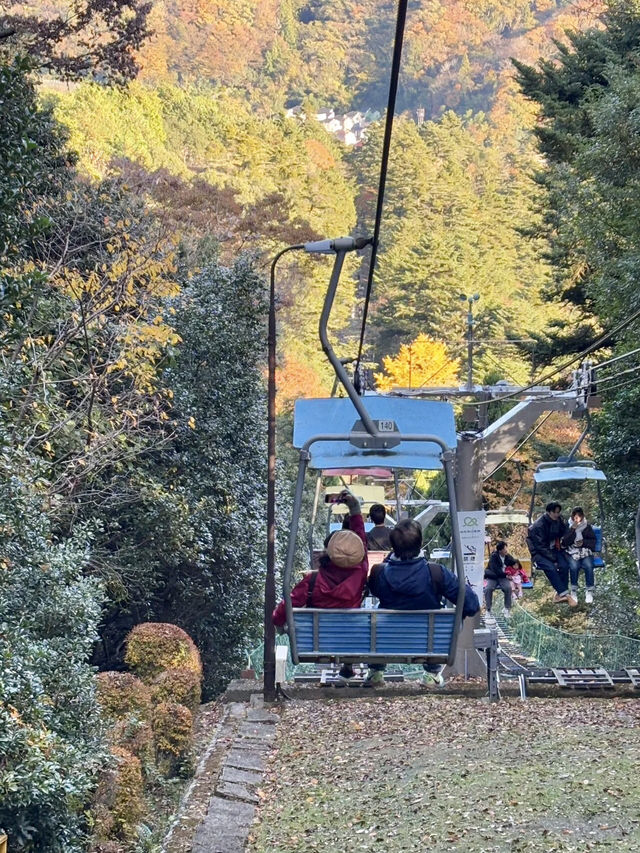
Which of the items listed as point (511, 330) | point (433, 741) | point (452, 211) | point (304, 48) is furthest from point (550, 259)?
point (304, 48)

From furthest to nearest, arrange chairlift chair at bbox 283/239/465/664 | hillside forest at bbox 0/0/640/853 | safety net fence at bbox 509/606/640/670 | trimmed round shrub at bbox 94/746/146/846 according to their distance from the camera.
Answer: safety net fence at bbox 509/606/640/670
trimmed round shrub at bbox 94/746/146/846
hillside forest at bbox 0/0/640/853
chairlift chair at bbox 283/239/465/664

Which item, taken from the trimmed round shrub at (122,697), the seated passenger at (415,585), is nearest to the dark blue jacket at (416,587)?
the seated passenger at (415,585)

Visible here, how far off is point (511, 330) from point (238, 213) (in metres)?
27.2

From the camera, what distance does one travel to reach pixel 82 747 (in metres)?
12.1

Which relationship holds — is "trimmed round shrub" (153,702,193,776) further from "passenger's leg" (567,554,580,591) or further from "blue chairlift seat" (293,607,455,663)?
"blue chairlift seat" (293,607,455,663)

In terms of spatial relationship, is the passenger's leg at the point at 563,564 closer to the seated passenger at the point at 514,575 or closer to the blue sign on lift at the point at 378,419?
the seated passenger at the point at 514,575

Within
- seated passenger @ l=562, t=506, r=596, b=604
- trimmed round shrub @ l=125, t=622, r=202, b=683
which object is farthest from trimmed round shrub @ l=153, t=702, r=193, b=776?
seated passenger @ l=562, t=506, r=596, b=604

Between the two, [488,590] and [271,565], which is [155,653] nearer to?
[271,565]

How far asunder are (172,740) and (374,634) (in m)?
7.54

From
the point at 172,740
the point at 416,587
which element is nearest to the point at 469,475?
the point at 172,740

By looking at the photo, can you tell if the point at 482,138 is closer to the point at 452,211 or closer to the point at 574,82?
the point at 452,211

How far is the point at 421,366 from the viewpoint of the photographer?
228 feet

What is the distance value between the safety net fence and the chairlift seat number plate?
43.8 feet

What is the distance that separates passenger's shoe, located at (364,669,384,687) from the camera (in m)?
16.4
